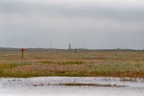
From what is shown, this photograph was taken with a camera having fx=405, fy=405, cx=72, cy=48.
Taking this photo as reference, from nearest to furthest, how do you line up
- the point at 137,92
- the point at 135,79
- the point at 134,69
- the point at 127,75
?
the point at 137,92, the point at 135,79, the point at 127,75, the point at 134,69

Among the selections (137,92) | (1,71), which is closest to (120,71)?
(1,71)

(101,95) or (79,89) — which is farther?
(79,89)

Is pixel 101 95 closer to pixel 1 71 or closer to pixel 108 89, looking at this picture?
pixel 108 89

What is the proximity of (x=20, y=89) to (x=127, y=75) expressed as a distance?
1407 cm

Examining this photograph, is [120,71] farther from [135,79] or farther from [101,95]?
[101,95]

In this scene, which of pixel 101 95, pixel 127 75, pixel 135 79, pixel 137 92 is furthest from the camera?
pixel 127 75

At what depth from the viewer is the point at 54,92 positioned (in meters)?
25.4

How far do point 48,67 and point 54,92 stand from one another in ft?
57.2

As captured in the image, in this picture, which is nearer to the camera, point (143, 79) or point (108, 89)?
point (108, 89)

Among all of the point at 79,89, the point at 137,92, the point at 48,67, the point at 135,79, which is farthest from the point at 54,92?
the point at 48,67

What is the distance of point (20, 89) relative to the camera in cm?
2689

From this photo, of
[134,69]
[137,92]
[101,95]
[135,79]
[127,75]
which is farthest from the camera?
[134,69]

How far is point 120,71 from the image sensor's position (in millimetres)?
39969

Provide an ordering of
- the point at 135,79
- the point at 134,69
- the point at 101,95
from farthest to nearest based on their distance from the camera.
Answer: the point at 134,69, the point at 135,79, the point at 101,95
